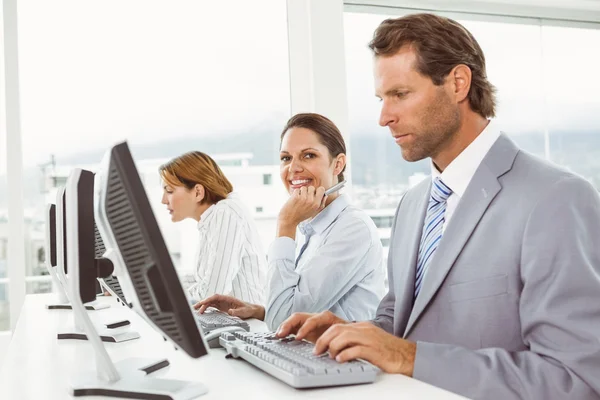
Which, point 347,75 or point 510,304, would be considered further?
point 347,75

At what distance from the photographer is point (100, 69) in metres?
4.16

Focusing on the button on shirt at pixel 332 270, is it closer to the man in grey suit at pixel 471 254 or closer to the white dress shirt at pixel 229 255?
the man in grey suit at pixel 471 254

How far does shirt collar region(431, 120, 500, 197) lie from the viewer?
60.7 inches

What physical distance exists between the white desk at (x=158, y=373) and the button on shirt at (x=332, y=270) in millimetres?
139

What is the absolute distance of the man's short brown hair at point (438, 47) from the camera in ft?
5.20

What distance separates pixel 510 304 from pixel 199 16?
137 inches

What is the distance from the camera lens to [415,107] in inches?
61.9

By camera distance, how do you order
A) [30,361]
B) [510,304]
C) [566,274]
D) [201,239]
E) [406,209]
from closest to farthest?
[566,274], [510,304], [30,361], [406,209], [201,239]

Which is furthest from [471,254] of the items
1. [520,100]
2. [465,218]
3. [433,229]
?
[520,100]

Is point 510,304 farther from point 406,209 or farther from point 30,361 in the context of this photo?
point 30,361

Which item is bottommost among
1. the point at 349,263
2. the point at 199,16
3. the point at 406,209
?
the point at 349,263

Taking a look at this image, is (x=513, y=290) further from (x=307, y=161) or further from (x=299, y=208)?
(x=307, y=161)

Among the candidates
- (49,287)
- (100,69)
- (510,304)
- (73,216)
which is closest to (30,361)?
(73,216)

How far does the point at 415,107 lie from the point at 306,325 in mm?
573
